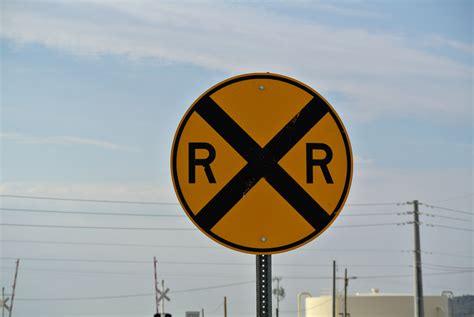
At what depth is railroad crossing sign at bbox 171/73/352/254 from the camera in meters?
3.46

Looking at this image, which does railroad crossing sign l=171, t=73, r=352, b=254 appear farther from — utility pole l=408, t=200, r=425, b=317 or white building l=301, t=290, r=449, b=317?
white building l=301, t=290, r=449, b=317

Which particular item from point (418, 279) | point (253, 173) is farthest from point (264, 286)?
point (418, 279)

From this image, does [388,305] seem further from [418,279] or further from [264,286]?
[264,286]

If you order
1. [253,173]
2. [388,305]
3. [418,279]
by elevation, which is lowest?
[253,173]

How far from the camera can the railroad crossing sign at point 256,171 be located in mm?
3455

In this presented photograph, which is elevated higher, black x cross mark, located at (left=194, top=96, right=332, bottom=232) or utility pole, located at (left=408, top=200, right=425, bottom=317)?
utility pole, located at (left=408, top=200, right=425, bottom=317)

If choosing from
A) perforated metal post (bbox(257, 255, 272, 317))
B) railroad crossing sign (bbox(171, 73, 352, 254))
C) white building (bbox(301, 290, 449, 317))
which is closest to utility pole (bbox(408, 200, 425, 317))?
white building (bbox(301, 290, 449, 317))

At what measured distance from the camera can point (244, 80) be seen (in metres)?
3.57

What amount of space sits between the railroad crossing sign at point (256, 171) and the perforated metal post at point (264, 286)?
103 mm

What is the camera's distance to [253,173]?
3469mm

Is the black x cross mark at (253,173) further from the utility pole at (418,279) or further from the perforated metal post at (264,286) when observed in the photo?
the utility pole at (418,279)

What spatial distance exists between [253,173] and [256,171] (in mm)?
15

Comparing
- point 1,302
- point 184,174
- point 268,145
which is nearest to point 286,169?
point 268,145

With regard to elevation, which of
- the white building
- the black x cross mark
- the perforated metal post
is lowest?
the perforated metal post
